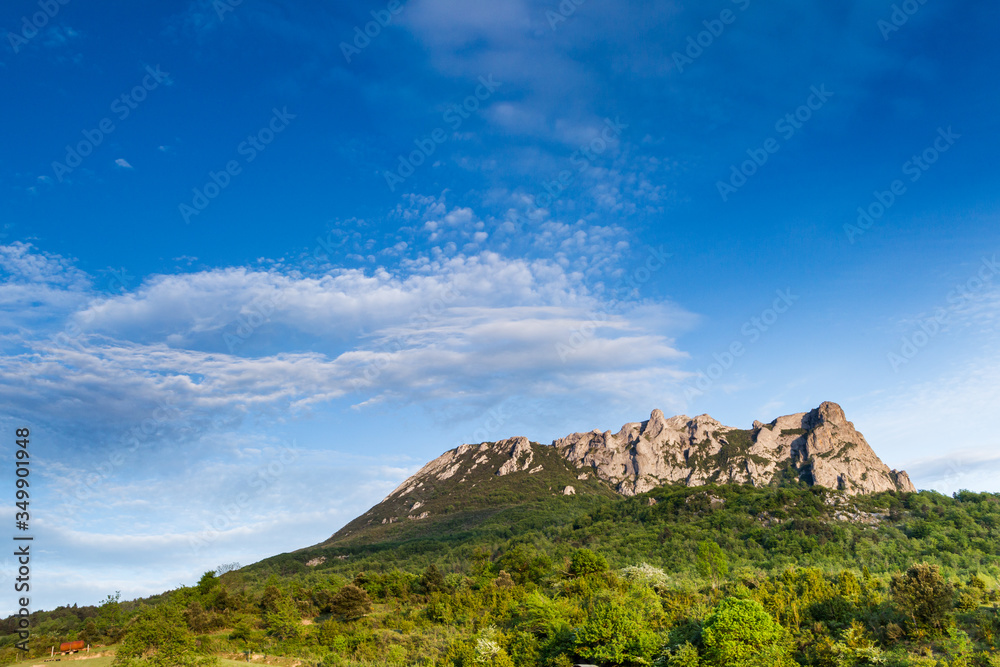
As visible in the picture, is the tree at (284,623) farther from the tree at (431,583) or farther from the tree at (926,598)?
the tree at (926,598)

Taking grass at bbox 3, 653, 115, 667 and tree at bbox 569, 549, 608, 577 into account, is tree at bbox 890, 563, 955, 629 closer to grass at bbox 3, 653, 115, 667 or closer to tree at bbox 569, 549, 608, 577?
tree at bbox 569, 549, 608, 577

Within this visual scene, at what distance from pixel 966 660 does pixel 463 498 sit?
589 feet

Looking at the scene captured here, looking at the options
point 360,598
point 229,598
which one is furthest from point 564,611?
point 229,598

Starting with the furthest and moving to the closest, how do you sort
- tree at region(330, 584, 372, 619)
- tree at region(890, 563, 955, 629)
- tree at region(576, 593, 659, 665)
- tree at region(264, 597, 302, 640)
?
tree at region(330, 584, 372, 619)
tree at region(264, 597, 302, 640)
tree at region(576, 593, 659, 665)
tree at region(890, 563, 955, 629)

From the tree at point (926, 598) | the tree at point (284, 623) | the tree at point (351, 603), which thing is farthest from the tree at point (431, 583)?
the tree at point (926, 598)

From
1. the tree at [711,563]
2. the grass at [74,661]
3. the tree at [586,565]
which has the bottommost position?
the tree at [711,563]

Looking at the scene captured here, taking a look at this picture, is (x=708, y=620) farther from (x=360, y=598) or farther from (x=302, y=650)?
(x=360, y=598)

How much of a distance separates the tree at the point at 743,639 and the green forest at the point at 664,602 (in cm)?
10

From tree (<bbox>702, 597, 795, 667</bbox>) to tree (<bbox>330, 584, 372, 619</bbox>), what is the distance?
41.5 m

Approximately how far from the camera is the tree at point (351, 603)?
6069 centimetres

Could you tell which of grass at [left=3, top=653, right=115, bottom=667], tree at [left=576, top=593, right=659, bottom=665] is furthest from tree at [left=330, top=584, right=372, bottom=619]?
tree at [left=576, top=593, right=659, bottom=665]

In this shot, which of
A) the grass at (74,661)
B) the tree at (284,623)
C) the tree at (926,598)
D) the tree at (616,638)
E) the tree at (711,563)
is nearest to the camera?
the tree at (926,598)

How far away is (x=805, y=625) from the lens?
1416 inches

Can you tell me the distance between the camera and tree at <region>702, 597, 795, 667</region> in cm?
3020
